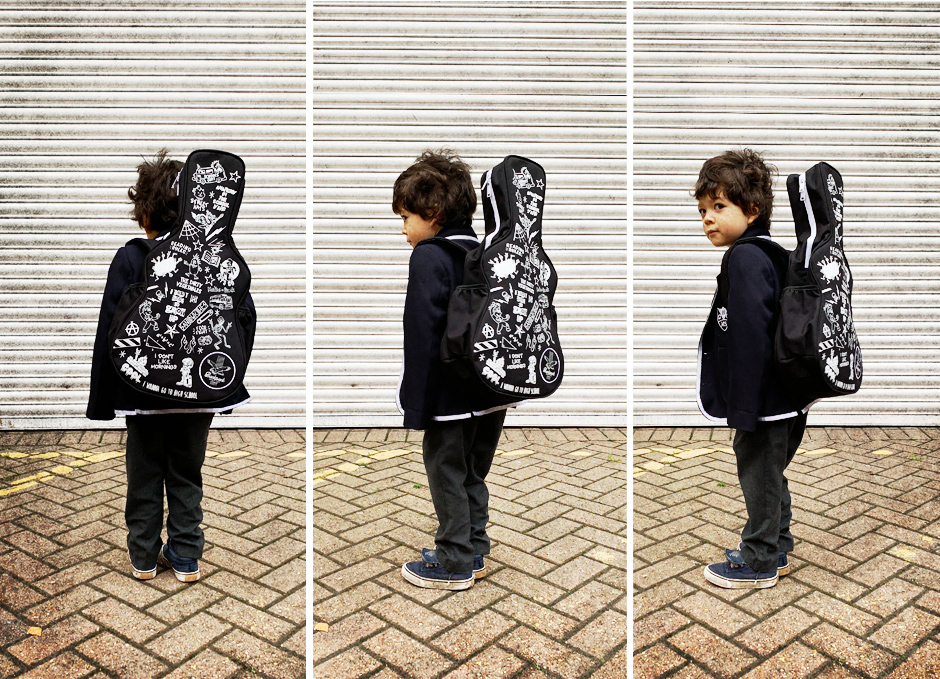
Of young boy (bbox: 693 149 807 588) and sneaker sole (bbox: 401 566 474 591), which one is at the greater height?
young boy (bbox: 693 149 807 588)

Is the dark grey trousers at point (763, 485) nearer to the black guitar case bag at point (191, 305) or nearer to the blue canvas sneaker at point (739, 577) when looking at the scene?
the blue canvas sneaker at point (739, 577)

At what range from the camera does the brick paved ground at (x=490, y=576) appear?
8.96 ft

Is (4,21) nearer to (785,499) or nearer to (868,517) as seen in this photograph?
(785,499)

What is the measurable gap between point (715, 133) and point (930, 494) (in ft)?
10.0

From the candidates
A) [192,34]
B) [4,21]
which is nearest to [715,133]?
[192,34]

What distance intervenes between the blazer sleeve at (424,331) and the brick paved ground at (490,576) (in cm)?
78

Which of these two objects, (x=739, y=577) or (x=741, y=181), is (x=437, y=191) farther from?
(x=739, y=577)

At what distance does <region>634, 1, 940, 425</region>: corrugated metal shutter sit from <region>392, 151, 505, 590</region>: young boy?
3073 millimetres

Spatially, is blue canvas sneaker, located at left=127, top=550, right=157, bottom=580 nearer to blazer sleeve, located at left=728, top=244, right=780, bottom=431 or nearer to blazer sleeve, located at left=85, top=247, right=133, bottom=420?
blazer sleeve, located at left=85, top=247, right=133, bottom=420

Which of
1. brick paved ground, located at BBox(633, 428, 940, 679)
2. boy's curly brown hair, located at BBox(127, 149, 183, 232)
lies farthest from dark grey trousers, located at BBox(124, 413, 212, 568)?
brick paved ground, located at BBox(633, 428, 940, 679)

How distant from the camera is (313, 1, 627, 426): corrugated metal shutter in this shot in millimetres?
5809

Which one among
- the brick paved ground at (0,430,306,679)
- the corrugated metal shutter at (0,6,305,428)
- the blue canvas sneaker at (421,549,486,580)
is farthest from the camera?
the corrugated metal shutter at (0,6,305,428)

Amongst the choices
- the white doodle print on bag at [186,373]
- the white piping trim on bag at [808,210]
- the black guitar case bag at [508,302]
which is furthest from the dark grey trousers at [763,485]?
the white doodle print on bag at [186,373]

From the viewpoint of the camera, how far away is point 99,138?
5.75 m
